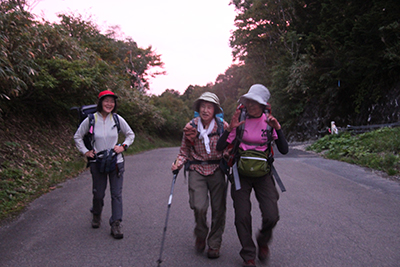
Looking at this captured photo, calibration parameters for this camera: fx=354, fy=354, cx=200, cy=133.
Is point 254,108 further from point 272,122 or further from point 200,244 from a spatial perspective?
point 200,244

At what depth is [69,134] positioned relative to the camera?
1352 cm

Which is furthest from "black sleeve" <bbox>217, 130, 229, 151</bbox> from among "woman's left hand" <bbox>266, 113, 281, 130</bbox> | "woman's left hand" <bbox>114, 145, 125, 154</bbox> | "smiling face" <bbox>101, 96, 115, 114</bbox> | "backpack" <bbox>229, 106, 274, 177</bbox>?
"smiling face" <bbox>101, 96, 115, 114</bbox>

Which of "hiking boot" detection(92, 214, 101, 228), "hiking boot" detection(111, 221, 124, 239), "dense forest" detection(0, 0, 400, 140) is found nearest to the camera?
"hiking boot" detection(111, 221, 124, 239)

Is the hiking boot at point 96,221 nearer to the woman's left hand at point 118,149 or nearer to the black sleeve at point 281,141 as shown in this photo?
the woman's left hand at point 118,149

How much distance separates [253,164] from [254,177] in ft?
0.67

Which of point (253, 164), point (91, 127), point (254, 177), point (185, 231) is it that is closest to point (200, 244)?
point (185, 231)

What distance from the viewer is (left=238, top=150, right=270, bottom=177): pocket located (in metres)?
3.52

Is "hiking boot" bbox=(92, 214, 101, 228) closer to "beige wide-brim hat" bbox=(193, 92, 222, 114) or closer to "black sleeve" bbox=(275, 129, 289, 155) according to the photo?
"beige wide-brim hat" bbox=(193, 92, 222, 114)

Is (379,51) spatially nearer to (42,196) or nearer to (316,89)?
(316,89)

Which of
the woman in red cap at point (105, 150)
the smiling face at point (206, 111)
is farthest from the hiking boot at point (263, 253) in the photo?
the woman in red cap at point (105, 150)

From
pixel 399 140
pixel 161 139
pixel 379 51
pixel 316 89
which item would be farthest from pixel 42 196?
pixel 161 139

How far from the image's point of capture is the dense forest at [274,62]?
9460mm

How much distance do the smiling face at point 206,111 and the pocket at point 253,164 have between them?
2.16 ft

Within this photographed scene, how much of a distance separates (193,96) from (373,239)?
3308 inches
